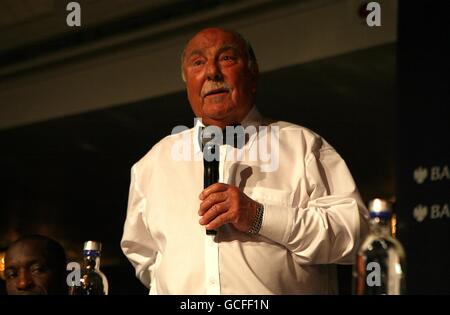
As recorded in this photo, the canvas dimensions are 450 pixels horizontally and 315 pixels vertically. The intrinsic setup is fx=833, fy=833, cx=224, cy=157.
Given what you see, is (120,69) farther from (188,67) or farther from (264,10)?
(188,67)

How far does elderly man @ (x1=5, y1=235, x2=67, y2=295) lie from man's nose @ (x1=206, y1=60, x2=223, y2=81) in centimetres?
87

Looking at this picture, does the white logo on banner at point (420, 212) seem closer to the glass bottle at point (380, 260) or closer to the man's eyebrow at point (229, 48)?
the glass bottle at point (380, 260)

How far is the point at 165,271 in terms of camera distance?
201 cm

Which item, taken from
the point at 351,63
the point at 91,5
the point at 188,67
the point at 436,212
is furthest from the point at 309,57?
the point at 436,212

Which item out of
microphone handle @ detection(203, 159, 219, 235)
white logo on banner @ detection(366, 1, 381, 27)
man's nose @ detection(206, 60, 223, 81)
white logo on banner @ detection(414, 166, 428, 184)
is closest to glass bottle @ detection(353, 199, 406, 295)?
white logo on banner @ detection(414, 166, 428, 184)

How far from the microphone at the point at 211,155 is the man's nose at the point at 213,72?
238 mm

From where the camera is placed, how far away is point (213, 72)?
82.7 inches

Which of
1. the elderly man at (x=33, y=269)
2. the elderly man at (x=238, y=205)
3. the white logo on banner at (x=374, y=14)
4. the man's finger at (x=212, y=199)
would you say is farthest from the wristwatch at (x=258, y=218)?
the white logo on banner at (x=374, y=14)

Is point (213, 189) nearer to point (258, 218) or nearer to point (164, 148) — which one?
point (258, 218)

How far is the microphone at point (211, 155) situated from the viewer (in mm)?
1815

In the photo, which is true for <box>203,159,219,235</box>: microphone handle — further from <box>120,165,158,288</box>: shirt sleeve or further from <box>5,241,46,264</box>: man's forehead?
<box>5,241,46,264</box>: man's forehead

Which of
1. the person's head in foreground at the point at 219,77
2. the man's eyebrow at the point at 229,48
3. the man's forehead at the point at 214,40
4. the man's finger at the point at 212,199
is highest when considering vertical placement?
the man's forehead at the point at 214,40

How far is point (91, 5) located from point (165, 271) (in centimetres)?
220

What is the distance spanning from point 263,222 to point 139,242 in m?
0.43
